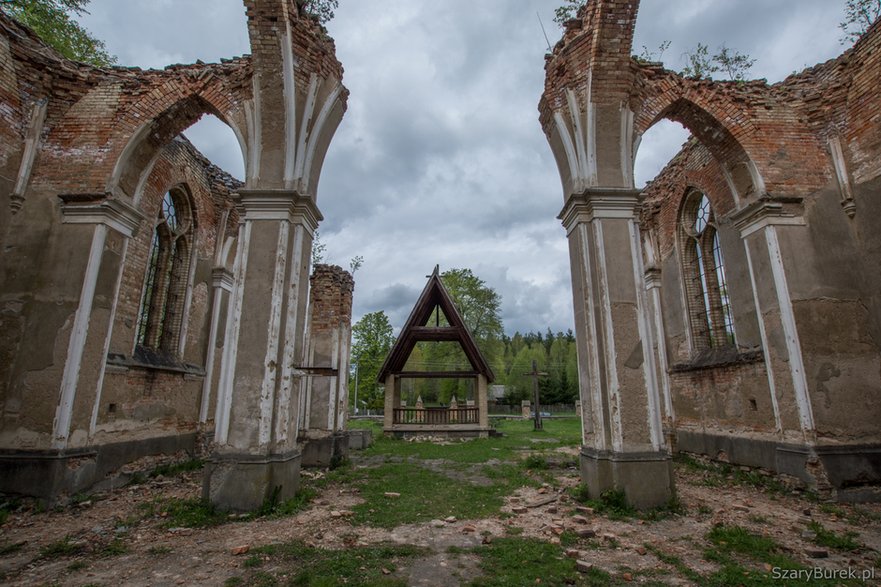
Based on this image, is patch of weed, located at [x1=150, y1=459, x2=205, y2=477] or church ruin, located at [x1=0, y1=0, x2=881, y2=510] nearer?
church ruin, located at [x1=0, y1=0, x2=881, y2=510]

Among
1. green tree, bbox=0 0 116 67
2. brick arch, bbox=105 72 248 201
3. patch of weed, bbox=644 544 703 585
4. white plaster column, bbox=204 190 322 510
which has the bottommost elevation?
patch of weed, bbox=644 544 703 585

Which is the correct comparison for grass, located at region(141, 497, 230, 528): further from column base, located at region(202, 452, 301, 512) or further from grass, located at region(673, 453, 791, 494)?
grass, located at region(673, 453, 791, 494)

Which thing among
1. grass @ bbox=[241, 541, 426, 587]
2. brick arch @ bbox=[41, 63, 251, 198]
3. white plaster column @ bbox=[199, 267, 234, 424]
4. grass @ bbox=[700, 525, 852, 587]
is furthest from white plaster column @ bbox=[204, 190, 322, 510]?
white plaster column @ bbox=[199, 267, 234, 424]

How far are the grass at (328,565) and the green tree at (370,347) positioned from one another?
31.3 metres

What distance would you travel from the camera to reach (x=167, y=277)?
9930 millimetres

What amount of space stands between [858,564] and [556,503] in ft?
9.84

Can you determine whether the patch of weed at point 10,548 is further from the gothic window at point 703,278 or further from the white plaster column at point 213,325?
the gothic window at point 703,278

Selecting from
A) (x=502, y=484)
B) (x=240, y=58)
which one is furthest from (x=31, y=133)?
(x=502, y=484)

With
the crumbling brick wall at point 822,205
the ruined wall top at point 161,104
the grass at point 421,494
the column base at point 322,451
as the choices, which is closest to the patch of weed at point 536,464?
the grass at point 421,494

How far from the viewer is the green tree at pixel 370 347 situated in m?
35.6

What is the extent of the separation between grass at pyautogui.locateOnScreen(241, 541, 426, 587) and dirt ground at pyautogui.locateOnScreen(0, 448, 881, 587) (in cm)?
16

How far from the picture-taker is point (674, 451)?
1023 cm

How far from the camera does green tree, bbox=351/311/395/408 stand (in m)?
35.6

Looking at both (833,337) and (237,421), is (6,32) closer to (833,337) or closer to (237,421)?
(237,421)
